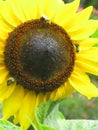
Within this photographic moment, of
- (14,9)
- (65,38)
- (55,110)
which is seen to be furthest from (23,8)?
(55,110)

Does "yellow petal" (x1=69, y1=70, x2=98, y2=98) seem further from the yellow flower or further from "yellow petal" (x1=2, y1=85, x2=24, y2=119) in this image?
"yellow petal" (x1=2, y1=85, x2=24, y2=119)

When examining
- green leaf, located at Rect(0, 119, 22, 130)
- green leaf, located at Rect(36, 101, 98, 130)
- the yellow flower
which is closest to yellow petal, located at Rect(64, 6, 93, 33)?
the yellow flower

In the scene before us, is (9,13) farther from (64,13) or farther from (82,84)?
(82,84)

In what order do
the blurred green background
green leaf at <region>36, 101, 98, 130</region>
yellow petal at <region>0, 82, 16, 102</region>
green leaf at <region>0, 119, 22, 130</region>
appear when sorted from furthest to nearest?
the blurred green background, yellow petal at <region>0, 82, 16, 102</region>, green leaf at <region>36, 101, 98, 130</region>, green leaf at <region>0, 119, 22, 130</region>

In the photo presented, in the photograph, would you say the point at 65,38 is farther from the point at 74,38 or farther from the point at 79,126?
the point at 79,126

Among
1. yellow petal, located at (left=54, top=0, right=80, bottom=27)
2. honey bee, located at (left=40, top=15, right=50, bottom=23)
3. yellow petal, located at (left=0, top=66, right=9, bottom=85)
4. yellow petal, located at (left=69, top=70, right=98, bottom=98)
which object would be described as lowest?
yellow petal, located at (left=69, top=70, right=98, bottom=98)

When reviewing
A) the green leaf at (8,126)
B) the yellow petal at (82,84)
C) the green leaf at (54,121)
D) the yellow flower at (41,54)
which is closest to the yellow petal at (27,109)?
the yellow flower at (41,54)

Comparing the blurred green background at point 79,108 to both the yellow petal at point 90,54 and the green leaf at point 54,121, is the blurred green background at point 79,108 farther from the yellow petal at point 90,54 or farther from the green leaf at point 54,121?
the green leaf at point 54,121

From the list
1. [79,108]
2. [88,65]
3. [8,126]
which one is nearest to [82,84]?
[88,65]
